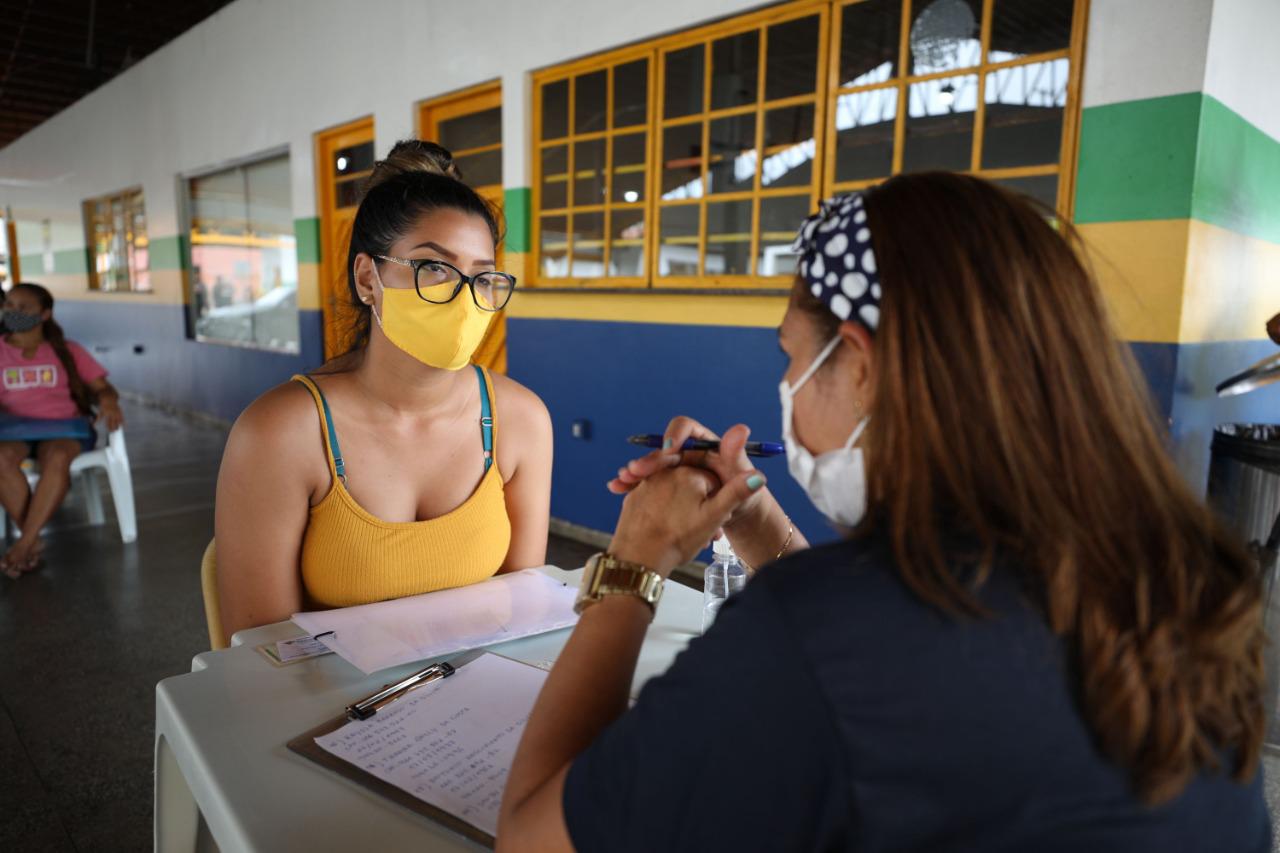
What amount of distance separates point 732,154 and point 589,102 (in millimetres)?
860

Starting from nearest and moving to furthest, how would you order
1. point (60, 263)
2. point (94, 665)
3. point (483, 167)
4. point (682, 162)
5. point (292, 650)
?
point (292, 650)
point (94, 665)
point (682, 162)
point (483, 167)
point (60, 263)

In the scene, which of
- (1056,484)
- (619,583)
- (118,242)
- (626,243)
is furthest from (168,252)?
(1056,484)

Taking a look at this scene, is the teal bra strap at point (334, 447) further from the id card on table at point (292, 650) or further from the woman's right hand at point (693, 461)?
the woman's right hand at point (693, 461)

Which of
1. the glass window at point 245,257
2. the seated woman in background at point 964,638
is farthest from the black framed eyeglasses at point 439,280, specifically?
the glass window at point 245,257

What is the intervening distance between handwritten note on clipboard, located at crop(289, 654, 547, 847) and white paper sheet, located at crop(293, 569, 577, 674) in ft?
0.30

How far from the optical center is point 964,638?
540mm

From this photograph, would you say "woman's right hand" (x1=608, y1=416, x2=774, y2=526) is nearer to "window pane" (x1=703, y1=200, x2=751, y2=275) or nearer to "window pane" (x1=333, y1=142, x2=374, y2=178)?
"window pane" (x1=703, y1=200, x2=751, y2=275)

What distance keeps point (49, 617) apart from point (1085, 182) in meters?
3.91

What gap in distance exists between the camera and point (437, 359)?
152cm

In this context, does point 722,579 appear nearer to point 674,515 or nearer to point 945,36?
point 674,515

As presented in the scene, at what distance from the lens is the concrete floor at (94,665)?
1.91m

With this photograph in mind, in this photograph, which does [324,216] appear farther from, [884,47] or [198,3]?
[884,47]

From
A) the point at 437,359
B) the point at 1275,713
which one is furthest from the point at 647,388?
the point at 1275,713

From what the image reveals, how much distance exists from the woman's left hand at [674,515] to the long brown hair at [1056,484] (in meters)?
0.24
